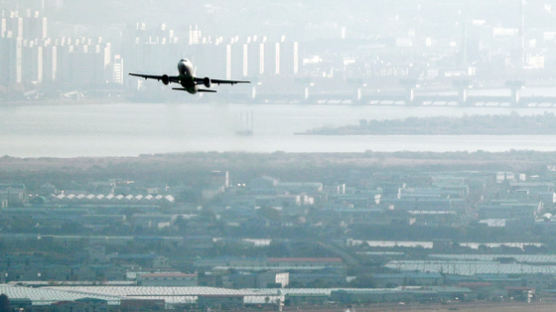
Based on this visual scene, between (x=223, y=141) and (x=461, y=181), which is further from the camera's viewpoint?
(x=461, y=181)

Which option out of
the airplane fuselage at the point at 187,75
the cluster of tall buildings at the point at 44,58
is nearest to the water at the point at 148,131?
the cluster of tall buildings at the point at 44,58

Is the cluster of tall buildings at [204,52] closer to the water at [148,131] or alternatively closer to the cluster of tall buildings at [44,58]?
the cluster of tall buildings at [44,58]

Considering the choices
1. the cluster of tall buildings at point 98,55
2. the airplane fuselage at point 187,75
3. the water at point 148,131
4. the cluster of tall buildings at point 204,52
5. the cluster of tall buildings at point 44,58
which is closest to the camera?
the airplane fuselage at point 187,75

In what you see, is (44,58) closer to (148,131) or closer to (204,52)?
(148,131)

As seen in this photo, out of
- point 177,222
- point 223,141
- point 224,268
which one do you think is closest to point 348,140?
point 223,141

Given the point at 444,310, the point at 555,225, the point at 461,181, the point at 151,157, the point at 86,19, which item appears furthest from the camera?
the point at 86,19

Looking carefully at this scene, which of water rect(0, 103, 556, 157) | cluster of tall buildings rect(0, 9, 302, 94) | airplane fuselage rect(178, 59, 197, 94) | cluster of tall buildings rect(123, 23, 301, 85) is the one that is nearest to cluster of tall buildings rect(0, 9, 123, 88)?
cluster of tall buildings rect(0, 9, 302, 94)

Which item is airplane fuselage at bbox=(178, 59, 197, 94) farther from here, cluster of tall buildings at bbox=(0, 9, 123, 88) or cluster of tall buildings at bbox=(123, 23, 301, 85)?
cluster of tall buildings at bbox=(123, 23, 301, 85)

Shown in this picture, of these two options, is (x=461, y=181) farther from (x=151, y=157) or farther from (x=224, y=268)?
(x=224, y=268)
